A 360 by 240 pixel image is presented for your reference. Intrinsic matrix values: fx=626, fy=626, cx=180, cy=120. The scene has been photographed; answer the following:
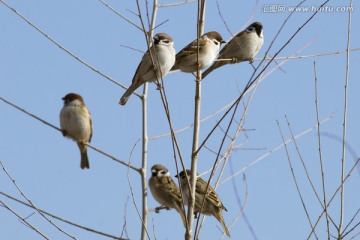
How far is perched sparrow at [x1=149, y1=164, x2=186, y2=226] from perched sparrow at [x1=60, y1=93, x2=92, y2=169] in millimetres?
1306

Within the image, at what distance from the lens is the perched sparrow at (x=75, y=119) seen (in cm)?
624

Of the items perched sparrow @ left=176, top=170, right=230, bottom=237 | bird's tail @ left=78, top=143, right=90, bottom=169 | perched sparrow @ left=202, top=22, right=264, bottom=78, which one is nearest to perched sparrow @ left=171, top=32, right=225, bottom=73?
perched sparrow @ left=202, top=22, right=264, bottom=78

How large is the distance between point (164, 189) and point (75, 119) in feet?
5.32

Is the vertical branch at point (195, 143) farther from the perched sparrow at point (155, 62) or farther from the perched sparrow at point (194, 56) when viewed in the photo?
the perched sparrow at point (194, 56)

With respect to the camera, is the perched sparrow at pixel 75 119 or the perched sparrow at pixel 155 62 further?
the perched sparrow at pixel 75 119

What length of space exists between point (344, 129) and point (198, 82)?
101 cm

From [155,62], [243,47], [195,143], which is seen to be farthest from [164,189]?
[195,143]

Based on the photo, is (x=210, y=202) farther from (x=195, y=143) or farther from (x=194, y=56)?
(x=195, y=143)

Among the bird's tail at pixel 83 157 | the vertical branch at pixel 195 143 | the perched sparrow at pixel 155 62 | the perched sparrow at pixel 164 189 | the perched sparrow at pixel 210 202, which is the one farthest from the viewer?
the perched sparrow at pixel 210 202

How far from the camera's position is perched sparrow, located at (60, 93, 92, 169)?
6242 mm

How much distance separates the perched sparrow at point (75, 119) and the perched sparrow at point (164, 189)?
131cm

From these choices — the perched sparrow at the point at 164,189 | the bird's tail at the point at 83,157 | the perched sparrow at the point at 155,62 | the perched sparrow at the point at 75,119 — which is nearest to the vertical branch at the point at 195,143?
the perched sparrow at the point at 155,62

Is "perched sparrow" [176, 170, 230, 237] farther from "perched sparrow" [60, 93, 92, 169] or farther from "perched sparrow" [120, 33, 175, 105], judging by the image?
"perched sparrow" [120, 33, 175, 105]

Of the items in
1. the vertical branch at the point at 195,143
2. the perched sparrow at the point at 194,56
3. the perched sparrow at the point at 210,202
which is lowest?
the vertical branch at the point at 195,143
